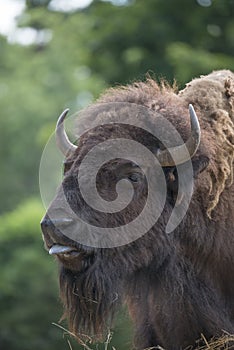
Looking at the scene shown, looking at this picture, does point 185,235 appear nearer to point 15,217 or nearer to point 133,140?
point 133,140

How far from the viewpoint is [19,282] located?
15.2 m

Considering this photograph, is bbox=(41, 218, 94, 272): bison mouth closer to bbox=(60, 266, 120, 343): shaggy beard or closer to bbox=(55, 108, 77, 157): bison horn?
bbox=(60, 266, 120, 343): shaggy beard

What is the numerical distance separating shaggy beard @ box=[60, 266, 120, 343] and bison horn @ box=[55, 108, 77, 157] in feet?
2.65

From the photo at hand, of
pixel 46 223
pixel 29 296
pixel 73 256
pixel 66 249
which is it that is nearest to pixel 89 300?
pixel 73 256

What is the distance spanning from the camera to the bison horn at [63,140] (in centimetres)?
641

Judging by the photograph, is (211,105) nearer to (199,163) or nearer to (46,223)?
(199,163)

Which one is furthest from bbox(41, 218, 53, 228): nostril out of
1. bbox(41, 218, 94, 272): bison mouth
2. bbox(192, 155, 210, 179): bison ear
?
bbox(192, 155, 210, 179): bison ear

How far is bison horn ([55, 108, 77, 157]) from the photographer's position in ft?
21.0

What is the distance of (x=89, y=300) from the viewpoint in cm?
614

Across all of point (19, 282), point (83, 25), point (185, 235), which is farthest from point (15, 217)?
point (185, 235)

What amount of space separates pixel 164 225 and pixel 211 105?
2.80 ft

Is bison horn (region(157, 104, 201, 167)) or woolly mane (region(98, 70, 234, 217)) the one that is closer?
bison horn (region(157, 104, 201, 167))

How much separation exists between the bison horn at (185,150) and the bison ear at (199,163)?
0.19 feet

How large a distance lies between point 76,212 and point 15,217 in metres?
10.5
